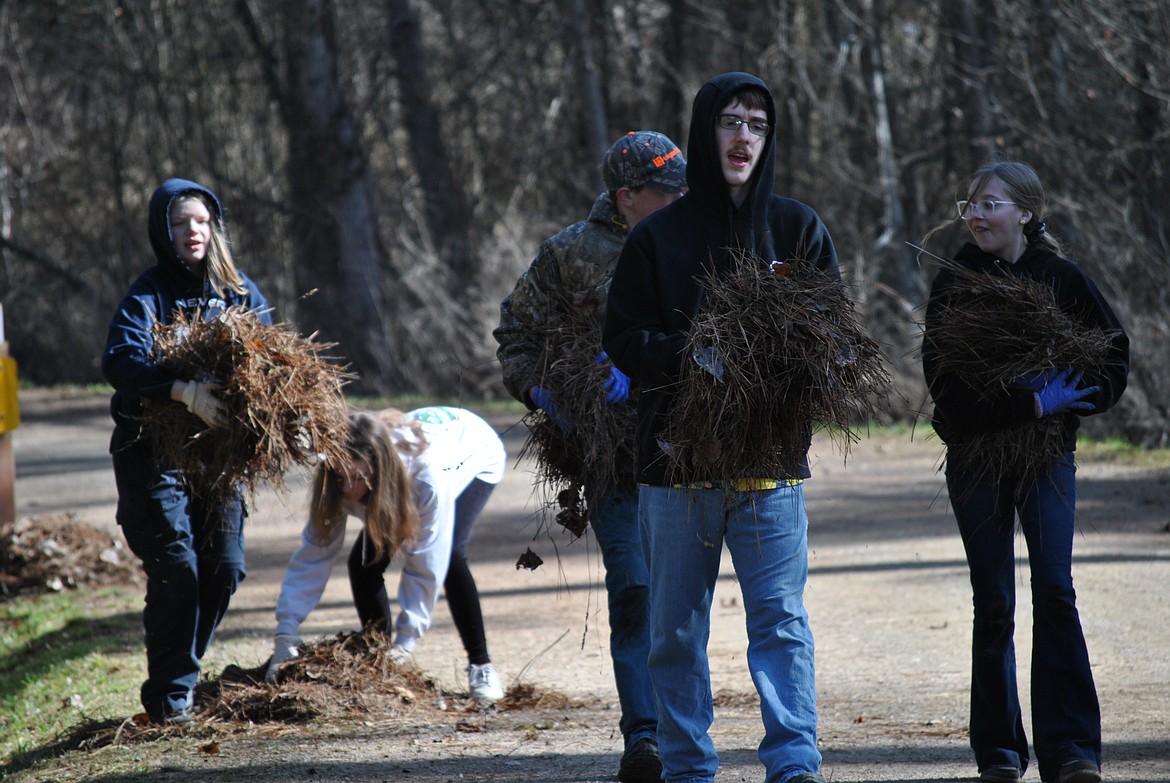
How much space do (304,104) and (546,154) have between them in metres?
5.18

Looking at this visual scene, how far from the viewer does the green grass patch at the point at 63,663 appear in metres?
5.86

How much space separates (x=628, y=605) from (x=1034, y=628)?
1306mm

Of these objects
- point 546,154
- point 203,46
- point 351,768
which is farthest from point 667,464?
point 203,46

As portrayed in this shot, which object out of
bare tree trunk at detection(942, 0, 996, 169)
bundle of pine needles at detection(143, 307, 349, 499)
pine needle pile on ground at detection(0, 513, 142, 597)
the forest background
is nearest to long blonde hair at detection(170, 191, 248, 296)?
bundle of pine needles at detection(143, 307, 349, 499)

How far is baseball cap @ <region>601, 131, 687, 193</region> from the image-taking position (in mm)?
4371

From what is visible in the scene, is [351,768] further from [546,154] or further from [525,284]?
[546,154]

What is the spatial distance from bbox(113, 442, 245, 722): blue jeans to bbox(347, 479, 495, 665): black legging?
628 mm

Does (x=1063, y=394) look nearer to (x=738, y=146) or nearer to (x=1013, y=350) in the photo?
(x=1013, y=350)

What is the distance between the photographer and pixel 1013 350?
420cm

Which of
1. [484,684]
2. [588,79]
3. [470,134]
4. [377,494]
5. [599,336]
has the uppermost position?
[470,134]

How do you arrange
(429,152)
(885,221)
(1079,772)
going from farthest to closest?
(429,152) → (885,221) → (1079,772)

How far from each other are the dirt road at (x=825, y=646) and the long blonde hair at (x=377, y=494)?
46 cm

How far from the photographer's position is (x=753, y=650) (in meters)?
3.62

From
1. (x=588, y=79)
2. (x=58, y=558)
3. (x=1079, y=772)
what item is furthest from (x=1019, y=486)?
(x=588, y=79)
